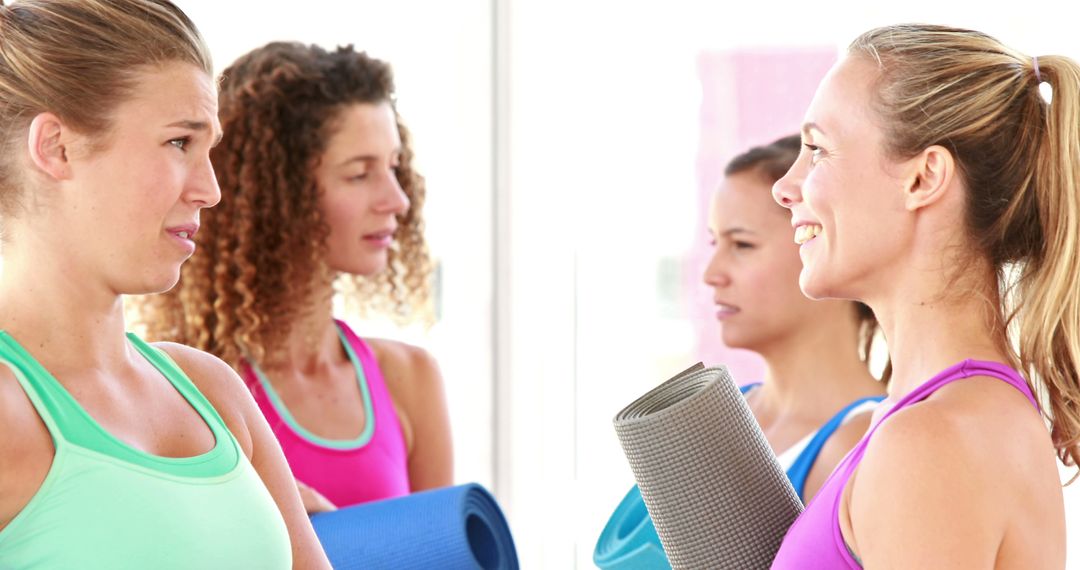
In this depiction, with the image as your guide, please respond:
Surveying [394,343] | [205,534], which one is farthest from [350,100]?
[205,534]

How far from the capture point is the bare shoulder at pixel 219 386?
1243 millimetres

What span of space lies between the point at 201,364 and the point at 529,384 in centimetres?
153

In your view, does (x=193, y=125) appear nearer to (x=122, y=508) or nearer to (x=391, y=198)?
(x=122, y=508)

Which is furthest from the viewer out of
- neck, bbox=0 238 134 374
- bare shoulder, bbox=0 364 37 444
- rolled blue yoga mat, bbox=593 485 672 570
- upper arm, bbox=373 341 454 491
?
upper arm, bbox=373 341 454 491

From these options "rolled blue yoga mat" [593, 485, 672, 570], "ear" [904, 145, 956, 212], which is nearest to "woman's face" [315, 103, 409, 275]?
"rolled blue yoga mat" [593, 485, 672, 570]

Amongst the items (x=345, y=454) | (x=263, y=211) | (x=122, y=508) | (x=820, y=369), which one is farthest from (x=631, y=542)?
(x=263, y=211)

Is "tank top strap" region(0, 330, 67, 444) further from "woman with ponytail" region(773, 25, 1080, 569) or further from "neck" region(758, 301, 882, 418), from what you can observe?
"neck" region(758, 301, 882, 418)

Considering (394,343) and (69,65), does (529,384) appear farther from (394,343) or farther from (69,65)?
(69,65)

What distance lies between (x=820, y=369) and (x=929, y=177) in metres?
0.75

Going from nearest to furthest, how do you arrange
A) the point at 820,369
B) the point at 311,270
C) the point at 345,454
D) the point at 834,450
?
the point at 834,450 < the point at 820,369 < the point at 345,454 < the point at 311,270

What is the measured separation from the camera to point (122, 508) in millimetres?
1014

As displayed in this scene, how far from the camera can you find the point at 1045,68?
1.14 meters

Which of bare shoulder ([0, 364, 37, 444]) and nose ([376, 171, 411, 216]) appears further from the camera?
nose ([376, 171, 411, 216])

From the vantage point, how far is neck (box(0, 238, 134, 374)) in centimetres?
107
